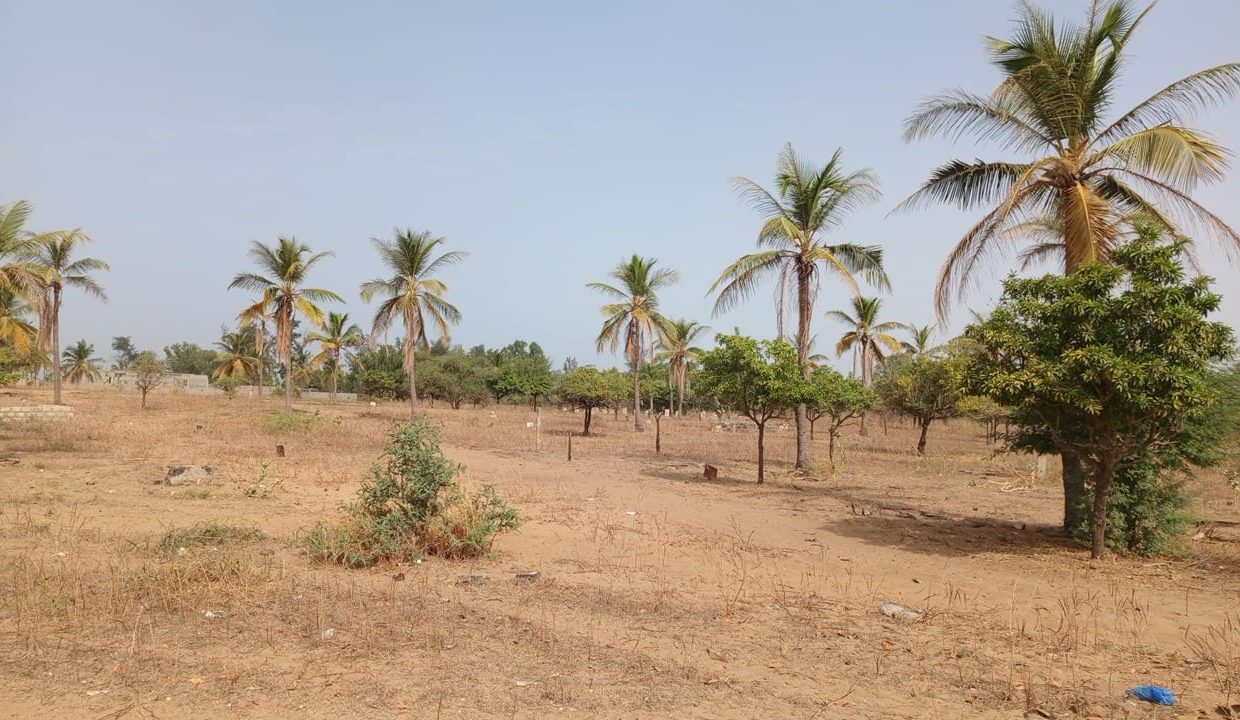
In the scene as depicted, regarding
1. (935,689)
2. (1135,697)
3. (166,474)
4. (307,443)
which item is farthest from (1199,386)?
(307,443)

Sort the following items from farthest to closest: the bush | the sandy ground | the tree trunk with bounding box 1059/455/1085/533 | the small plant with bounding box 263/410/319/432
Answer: the small plant with bounding box 263/410/319/432 → the tree trunk with bounding box 1059/455/1085/533 → the bush → the sandy ground

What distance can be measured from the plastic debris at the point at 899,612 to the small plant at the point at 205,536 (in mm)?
7471

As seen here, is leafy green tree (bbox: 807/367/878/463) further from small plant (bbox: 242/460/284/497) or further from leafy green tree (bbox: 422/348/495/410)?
leafy green tree (bbox: 422/348/495/410)

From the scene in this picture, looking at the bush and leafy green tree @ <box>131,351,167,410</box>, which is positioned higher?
leafy green tree @ <box>131,351,167,410</box>

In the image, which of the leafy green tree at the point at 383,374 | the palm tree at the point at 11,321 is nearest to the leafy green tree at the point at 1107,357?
the palm tree at the point at 11,321

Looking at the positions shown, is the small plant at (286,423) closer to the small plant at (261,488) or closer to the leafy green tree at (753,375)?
the small plant at (261,488)

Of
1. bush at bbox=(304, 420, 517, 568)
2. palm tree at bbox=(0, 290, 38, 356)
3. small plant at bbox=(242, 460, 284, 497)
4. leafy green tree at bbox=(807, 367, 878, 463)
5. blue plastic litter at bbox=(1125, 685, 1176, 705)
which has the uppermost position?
palm tree at bbox=(0, 290, 38, 356)

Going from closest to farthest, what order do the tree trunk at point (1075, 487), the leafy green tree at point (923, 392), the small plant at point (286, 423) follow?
the tree trunk at point (1075, 487) → the small plant at point (286, 423) → the leafy green tree at point (923, 392)

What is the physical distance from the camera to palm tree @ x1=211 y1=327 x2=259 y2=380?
2457 inches

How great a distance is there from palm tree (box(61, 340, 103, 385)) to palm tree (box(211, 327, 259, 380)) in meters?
11.3

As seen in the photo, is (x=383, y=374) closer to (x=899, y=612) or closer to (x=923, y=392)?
(x=923, y=392)

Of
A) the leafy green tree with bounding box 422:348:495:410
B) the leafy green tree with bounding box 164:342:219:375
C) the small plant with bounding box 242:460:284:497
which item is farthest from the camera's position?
the leafy green tree with bounding box 164:342:219:375

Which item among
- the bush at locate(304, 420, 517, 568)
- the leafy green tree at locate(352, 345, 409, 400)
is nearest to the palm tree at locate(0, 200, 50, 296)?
the bush at locate(304, 420, 517, 568)

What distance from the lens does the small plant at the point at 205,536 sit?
8430 millimetres
